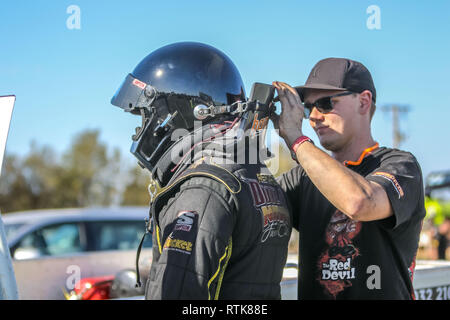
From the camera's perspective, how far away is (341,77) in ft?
8.53

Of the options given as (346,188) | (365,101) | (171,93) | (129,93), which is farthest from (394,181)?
(129,93)

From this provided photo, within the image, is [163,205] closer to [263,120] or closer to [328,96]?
[263,120]

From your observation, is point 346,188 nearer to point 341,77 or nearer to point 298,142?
point 298,142

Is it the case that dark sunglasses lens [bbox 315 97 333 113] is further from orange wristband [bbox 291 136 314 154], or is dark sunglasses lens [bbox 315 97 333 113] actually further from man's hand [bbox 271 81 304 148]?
orange wristband [bbox 291 136 314 154]

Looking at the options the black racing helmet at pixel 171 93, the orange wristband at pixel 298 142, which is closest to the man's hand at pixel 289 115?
the orange wristband at pixel 298 142

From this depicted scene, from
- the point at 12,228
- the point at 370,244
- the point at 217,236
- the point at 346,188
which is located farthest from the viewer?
the point at 12,228

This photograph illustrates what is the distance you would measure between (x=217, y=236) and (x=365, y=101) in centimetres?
138

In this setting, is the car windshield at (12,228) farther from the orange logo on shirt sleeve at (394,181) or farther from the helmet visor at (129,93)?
the orange logo on shirt sleeve at (394,181)

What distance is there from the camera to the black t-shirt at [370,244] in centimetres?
226

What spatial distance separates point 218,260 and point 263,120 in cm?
77

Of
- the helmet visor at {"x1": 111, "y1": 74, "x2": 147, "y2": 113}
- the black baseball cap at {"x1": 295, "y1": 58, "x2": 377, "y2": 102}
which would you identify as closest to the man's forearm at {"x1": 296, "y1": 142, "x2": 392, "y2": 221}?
the black baseball cap at {"x1": 295, "y1": 58, "x2": 377, "y2": 102}

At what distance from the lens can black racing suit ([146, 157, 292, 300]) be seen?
5.41ft

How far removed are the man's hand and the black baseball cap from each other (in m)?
0.37

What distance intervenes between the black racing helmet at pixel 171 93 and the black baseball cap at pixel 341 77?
0.62 metres
